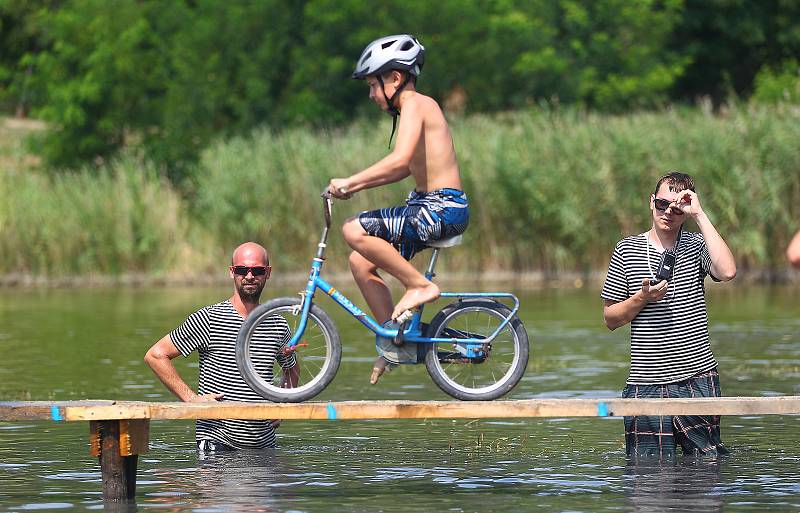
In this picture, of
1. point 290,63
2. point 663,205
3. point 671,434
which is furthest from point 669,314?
point 290,63

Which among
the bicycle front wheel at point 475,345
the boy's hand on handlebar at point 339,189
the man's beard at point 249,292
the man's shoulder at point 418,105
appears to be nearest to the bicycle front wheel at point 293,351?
the bicycle front wheel at point 475,345

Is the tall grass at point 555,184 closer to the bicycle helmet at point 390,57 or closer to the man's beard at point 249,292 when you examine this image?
the man's beard at point 249,292

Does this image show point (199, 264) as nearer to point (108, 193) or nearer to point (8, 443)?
point (108, 193)

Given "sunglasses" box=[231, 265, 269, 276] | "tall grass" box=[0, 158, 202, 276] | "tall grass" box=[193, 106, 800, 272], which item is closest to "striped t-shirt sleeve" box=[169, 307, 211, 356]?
"sunglasses" box=[231, 265, 269, 276]

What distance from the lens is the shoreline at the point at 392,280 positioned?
3119 cm

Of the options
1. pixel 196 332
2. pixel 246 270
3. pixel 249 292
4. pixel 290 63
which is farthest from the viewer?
pixel 290 63

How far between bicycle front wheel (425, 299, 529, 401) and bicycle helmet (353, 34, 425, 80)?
1455mm

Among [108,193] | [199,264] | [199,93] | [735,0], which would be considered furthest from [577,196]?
[735,0]

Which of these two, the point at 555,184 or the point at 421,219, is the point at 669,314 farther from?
the point at 555,184

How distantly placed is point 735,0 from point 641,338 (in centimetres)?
4633

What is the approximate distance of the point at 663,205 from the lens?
10.7 metres

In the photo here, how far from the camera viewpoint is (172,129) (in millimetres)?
48562

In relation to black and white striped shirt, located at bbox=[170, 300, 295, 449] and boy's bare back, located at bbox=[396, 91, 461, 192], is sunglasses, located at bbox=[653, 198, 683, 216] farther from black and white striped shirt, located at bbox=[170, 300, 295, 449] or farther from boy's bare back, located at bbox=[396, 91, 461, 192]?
black and white striped shirt, located at bbox=[170, 300, 295, 449]

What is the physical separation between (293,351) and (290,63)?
39074mm
